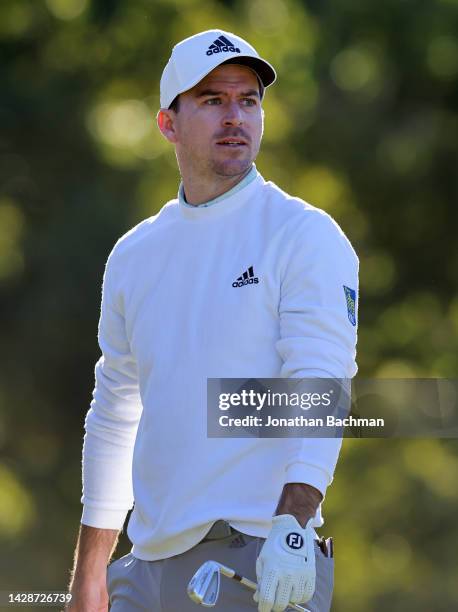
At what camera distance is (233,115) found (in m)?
3.48

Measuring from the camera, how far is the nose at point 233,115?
3.47 meters

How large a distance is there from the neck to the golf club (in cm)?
101

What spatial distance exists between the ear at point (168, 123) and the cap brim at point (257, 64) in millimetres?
248

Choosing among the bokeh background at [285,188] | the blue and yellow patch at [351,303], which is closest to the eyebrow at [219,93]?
the blue and yellow patch at [351,303]

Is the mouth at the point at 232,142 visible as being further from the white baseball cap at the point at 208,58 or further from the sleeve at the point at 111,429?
the sleeve at the point at 111,429

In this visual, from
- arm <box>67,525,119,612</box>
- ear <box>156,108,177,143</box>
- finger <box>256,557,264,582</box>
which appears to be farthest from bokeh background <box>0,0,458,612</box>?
finger <box>256,557,264,582</box>

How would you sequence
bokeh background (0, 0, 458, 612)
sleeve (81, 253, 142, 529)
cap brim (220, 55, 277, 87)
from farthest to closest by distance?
bokeh background (0, 0, 458, 612)
sleeve (81, 253, 142, 529)
cap brim (220, 55, 277, 87)

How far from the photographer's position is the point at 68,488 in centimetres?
959

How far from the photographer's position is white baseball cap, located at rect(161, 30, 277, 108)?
348 cm

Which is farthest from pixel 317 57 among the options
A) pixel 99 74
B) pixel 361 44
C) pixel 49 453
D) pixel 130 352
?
pixel 130 352

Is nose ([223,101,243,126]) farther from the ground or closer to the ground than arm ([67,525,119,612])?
farther from the ground

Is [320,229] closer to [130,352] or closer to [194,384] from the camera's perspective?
[194,384]

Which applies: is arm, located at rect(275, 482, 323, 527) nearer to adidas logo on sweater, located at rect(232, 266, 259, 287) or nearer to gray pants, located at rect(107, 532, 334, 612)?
gray pants, located at rect(107, 532, 334, 612)

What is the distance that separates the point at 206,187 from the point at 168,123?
313 millimetres
